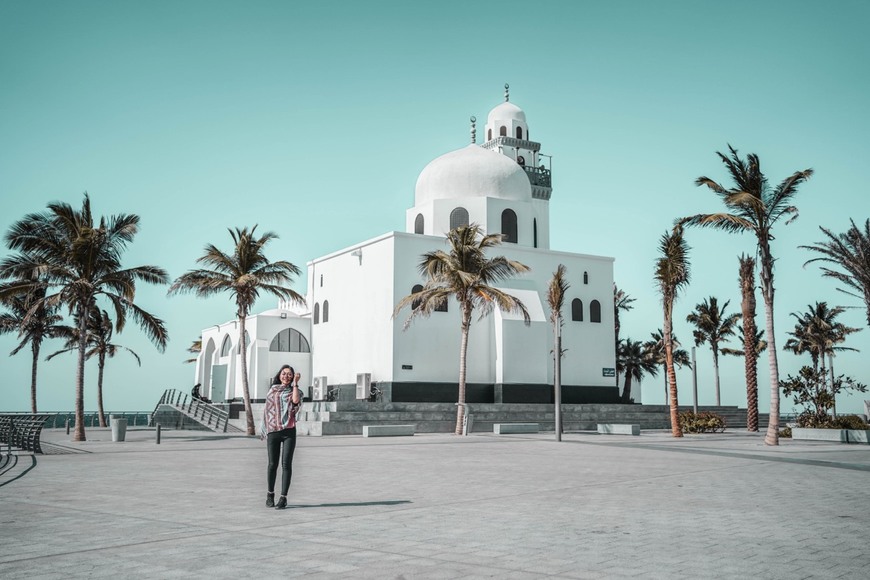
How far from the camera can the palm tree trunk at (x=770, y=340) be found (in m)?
20.6

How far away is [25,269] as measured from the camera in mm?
23125

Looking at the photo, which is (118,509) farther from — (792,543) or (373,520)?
(792,543)

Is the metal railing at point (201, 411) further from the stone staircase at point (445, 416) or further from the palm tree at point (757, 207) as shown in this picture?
the palm tree at point (757, 207)

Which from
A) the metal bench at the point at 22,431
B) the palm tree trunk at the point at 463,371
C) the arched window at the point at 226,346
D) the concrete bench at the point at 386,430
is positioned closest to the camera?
the metal bench at the point at 22,431

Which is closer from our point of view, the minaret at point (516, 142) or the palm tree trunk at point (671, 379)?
the palm tree trunk at point (671, 379)

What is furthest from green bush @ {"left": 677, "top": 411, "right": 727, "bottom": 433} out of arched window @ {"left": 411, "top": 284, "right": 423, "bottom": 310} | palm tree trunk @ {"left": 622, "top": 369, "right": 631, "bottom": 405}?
palm tree trunk @ {"left": 622, "top": 369, "right": 631, "bottom": 405}

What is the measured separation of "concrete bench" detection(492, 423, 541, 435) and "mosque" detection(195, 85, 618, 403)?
171 inches

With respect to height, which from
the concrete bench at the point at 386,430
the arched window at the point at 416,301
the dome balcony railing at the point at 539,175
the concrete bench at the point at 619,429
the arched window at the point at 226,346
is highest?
Result: the dome balcony railing at the point at 539,175

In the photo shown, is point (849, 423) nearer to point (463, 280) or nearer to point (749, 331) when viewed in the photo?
point (749, 331)

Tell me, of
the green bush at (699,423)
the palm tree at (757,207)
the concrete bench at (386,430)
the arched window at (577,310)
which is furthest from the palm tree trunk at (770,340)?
the arched window at (577,310)

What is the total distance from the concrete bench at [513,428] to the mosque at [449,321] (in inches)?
171

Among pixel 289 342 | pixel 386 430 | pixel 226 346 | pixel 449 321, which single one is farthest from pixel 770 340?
pixel 226 346

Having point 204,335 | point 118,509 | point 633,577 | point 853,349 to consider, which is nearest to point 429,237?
point 204,335

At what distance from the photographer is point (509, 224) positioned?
36594mm
